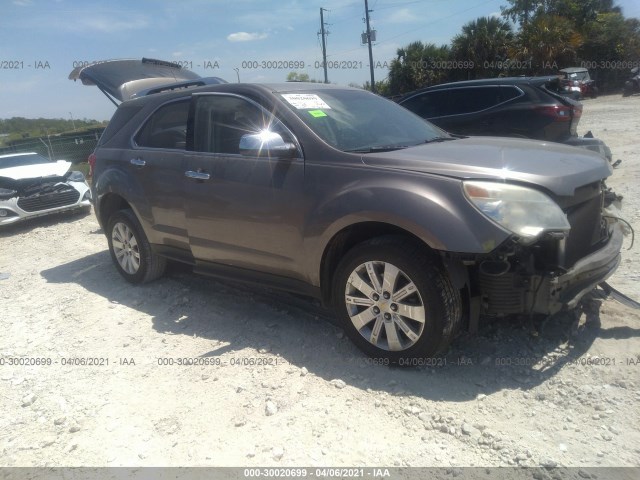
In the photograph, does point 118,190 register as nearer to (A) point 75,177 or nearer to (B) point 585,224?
(B) point 585,224

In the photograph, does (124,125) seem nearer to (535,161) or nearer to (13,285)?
(13,285)

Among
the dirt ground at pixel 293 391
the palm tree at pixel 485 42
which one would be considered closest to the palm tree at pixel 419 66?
the palm tree at pixel 485 42

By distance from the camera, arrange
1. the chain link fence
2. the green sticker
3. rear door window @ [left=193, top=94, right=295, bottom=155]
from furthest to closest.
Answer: the chain link fence, rear door window @ [left=193, top=94, right=295, bottom=155], the green sticker

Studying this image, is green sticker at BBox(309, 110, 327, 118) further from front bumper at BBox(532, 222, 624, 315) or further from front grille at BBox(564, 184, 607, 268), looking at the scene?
front bumper at BBox(532, 222, 624, 315)

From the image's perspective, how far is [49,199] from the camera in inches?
360

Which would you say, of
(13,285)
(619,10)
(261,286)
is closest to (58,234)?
(13,285)

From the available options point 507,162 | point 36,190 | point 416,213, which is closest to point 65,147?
point 36,190

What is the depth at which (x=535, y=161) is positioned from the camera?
128 inches

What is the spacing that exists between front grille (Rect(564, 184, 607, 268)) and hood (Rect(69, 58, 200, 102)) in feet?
18.6

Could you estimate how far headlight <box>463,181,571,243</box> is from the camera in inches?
110

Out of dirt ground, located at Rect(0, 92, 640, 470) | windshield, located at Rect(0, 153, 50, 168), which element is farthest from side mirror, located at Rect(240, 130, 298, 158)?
windshield, located at Rect(0, 153, 50, 168)

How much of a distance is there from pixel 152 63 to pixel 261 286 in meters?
5.50

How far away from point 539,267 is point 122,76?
6.45 meters

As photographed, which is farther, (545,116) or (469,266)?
(545,116)
